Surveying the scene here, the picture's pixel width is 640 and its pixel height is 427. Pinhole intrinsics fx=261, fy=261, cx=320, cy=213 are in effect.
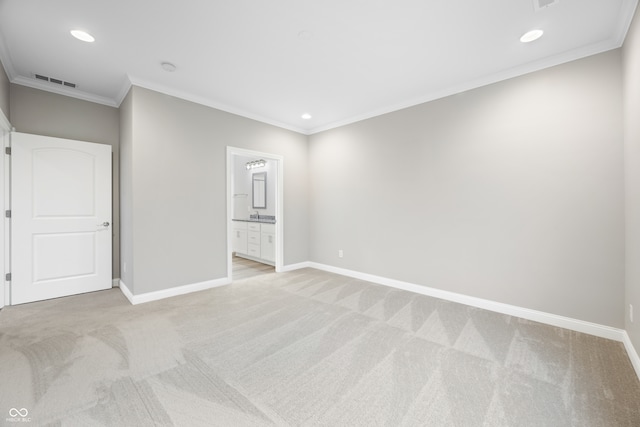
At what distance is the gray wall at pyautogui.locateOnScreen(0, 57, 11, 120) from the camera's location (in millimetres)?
2798

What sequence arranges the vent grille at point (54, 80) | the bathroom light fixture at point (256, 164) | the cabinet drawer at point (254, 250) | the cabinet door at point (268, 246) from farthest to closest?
1. the bathroom light fixture at point (256, 164)
2. the cabinet drawer at point (254, 250)
3. the cabinet door at point (268, 246)
4. the vent grille at point (54, 80)

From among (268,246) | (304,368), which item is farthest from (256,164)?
(304,368)

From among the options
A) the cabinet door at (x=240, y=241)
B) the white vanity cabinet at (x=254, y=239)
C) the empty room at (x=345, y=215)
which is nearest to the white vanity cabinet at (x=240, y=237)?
the cabinet door at (x=240, y=241)

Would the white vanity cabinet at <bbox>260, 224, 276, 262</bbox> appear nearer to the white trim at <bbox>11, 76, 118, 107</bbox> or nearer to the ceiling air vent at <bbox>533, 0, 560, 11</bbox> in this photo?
the white trim at <bbox>11, 76, 118, 107</bbox>

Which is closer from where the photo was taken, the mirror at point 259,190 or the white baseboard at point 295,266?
the white baseboard at point 295,266

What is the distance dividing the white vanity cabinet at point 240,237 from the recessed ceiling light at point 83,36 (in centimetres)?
424

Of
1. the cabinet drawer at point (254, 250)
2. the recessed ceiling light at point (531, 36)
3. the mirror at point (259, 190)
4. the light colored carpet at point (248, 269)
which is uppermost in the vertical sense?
the recessed ceiling light at point (531, 36)

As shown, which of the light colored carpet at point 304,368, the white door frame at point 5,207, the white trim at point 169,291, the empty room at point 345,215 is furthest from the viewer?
the white trim at point 169,291

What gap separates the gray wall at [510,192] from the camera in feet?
8.13

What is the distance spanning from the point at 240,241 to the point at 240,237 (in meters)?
0.10

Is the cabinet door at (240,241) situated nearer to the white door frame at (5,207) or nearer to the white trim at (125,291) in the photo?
the white trim at (125,291)

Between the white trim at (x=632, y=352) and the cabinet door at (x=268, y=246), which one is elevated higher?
the cabinet door at (x=268, y=246)

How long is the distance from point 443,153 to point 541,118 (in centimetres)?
102

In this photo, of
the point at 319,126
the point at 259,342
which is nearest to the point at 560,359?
the point at 259,342
